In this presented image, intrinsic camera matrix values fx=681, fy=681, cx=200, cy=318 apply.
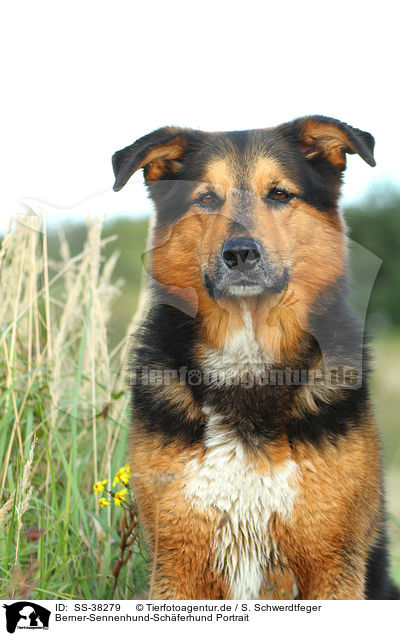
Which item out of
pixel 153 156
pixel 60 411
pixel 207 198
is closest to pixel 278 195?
pixel 207 198

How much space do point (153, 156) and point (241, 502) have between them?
1.73 metres

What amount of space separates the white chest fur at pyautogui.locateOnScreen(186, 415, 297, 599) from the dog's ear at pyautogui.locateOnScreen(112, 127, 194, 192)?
1367 mm

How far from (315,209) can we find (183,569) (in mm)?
1815

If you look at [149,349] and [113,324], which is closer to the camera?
[149,349]

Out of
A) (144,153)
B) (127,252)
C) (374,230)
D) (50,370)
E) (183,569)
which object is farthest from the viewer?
(374,230)

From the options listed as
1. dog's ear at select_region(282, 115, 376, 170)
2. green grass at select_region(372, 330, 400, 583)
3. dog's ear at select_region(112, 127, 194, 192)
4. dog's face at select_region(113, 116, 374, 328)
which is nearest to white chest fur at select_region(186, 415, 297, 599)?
green grass at select_region(372, 330, 400, 583)

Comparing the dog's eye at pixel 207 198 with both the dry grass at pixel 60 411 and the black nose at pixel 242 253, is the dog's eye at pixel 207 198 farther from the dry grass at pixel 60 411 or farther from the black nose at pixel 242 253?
the dry grass at pixel 60 411

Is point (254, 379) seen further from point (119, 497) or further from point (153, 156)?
point (153, 156)

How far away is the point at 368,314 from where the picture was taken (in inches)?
140

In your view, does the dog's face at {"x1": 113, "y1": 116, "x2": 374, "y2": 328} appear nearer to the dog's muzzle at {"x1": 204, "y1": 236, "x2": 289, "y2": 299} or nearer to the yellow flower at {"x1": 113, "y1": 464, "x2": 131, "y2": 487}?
the dog's muzzle at {"x1": 204, "y1": 236, "x2": 289, "y2": 299}

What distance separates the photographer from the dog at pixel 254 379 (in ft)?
9.98
